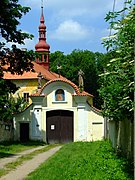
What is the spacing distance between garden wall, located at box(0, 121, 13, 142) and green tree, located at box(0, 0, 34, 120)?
5.33 metres

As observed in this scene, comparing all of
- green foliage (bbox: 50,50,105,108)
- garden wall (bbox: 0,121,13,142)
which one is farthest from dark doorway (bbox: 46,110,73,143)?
green foliage (bbox: 50,50,105,108)

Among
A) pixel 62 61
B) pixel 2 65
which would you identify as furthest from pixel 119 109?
pixel 62 61

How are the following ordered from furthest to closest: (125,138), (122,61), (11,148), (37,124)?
(37,124) → (11,148) → (125,138) → (122,61)

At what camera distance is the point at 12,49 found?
2697 cm

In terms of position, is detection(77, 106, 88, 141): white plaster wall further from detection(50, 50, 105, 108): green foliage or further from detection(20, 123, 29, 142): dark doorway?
detection(50, 50, 105, 108): green foliage

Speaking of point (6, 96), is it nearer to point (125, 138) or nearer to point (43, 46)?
point (125, 138)

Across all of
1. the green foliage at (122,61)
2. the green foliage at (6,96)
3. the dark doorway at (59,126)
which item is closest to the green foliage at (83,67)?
the dark doorway at (59,126)

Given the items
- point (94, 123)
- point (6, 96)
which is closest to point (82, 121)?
point (94, 123)

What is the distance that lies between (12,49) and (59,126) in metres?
8.57

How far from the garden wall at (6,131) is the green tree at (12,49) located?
5328mm

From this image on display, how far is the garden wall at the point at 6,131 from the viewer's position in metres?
31.7

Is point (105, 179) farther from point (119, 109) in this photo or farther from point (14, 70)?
point (14, 70)

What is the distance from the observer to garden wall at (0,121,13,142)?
31656 mm

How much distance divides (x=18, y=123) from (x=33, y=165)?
18062 millimetres
